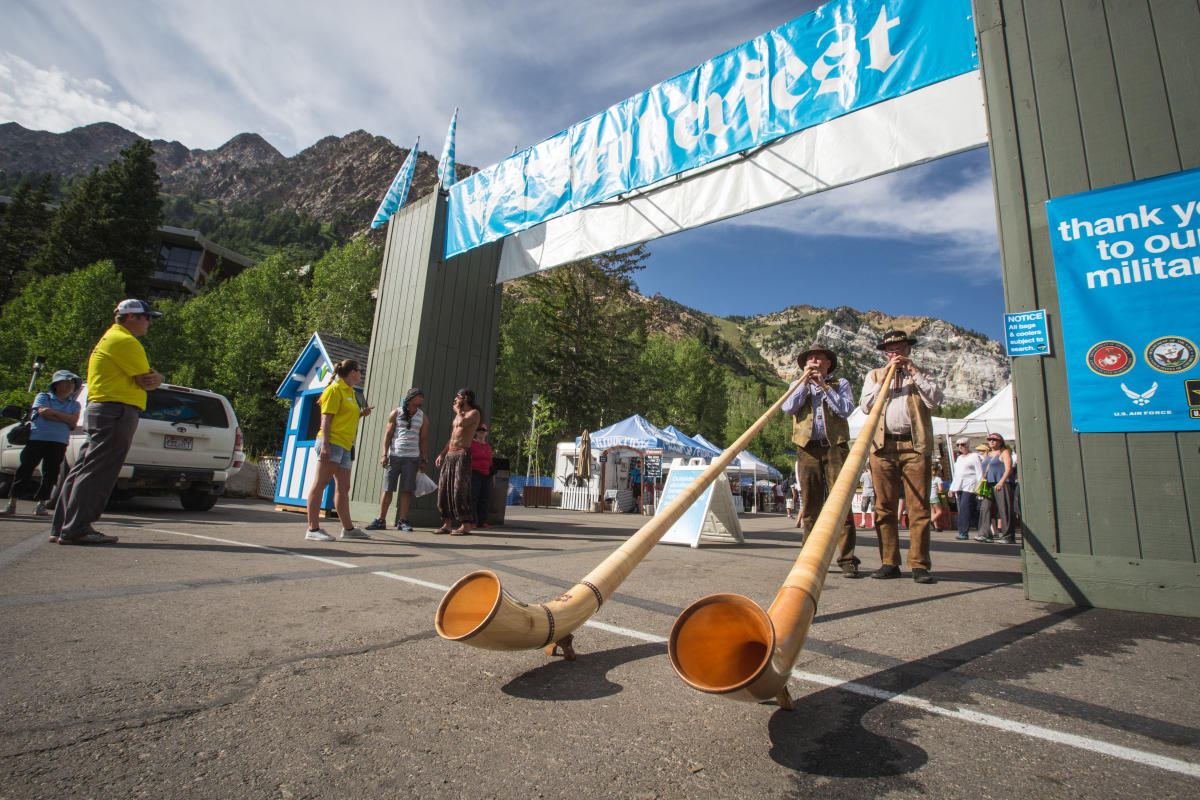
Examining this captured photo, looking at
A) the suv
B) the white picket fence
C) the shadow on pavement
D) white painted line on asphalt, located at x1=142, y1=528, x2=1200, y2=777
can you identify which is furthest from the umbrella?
white painted line on asphalt, located at x1=142, y1=528, x2=1200, y2=777

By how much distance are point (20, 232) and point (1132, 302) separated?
70.7 metres

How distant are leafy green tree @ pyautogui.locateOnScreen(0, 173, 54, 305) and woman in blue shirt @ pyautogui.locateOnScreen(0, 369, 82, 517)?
5415 cm

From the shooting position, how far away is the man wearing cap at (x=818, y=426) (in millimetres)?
4801

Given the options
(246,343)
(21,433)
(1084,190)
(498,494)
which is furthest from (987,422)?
(246,343)

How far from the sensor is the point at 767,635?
4.26 ft

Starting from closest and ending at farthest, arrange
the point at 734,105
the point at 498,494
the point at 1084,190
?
the point at 1084,190
the point at 734,105
the point at 498,494

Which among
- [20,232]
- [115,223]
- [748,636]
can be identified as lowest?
[748,636]

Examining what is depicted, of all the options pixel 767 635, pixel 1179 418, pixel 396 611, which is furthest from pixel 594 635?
pixel 1179 418

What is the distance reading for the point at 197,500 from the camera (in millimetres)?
9023

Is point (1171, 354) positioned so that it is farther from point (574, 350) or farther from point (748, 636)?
point (574, 350)

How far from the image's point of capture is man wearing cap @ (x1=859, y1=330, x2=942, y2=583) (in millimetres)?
4324

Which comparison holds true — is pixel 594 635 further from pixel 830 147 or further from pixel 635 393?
pixel 635 393

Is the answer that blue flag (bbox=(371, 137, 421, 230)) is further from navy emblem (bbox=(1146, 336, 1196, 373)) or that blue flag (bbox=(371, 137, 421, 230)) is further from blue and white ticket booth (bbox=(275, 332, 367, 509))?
navy emblem (bbox=(1146, 336, 1196, 373))

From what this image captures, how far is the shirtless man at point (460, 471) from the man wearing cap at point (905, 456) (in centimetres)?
483
